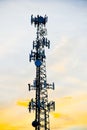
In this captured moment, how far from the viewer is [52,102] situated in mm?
58719

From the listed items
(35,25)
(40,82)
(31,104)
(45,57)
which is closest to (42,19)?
(35,25)

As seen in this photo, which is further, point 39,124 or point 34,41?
point 34,41

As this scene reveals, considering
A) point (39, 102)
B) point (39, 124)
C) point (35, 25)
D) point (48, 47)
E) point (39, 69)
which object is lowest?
point (39, 124)

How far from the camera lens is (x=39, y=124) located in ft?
187

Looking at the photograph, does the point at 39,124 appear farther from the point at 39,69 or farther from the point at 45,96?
the point at 39,69

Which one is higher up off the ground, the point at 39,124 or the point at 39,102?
the point at 39,102

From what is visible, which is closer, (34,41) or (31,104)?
(31,104)

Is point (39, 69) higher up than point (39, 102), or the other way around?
point (39, 69)

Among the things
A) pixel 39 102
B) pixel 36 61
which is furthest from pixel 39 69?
pixel 39 102

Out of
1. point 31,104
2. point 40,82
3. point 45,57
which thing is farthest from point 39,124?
point 45,57

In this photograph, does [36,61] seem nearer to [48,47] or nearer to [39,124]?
[48,47]

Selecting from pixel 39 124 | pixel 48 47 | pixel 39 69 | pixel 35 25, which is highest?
pixel 35 25

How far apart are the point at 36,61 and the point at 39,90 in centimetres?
506

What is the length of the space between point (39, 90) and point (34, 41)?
8.94 m
